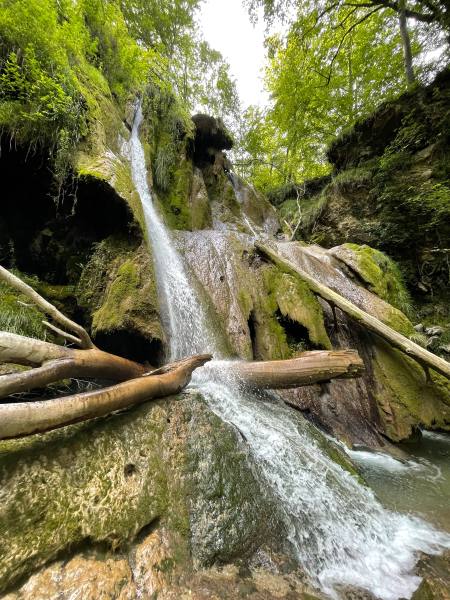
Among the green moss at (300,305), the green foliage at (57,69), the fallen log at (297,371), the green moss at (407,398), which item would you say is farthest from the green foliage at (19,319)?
→ the green moss at (407,398)

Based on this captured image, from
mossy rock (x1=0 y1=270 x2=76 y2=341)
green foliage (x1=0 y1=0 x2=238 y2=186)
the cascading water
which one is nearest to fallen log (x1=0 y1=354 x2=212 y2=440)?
the cascading water

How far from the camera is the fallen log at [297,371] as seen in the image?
12.4 feet

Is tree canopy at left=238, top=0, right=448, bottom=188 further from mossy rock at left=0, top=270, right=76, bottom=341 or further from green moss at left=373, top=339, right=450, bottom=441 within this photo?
mossy rock at left=0, top=270, right=76, bottom=341

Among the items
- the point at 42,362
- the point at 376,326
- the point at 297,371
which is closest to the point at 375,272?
the point at 376,326

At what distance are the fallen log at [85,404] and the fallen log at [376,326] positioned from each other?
3304mm

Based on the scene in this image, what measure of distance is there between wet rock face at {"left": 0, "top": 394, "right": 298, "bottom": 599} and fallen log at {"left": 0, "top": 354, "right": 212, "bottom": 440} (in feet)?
0.57

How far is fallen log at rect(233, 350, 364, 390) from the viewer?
3.78 m

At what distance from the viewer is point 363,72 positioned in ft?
39.9

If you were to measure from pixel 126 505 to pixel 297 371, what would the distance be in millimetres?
2599

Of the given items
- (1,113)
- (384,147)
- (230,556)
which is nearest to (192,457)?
(230,556)

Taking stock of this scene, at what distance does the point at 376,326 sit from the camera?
4809mm

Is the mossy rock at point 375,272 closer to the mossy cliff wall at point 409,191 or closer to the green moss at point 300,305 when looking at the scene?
the mossy cliff wall at point 409,191

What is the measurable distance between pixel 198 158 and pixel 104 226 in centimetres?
833

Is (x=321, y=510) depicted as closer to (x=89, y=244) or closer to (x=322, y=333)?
(x=322, y=333)
